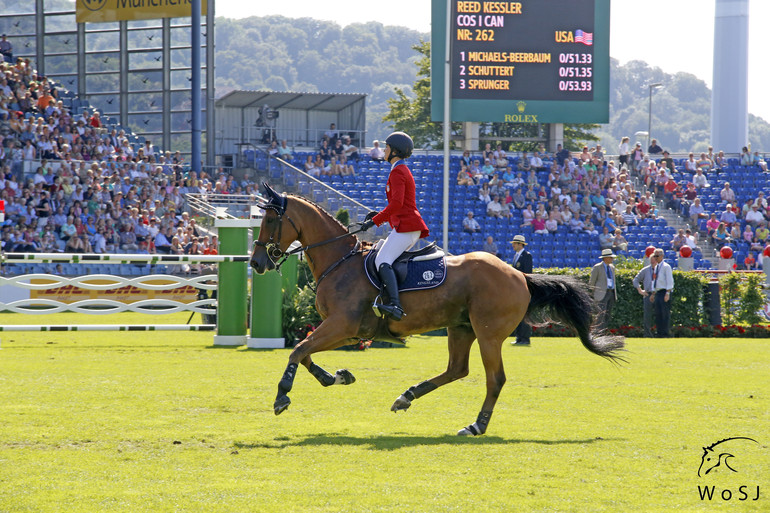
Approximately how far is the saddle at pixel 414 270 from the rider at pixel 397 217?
0.25 feet

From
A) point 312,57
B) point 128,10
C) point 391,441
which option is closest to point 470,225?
point 128,10

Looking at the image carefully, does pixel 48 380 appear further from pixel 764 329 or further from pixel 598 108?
pixel 598 108

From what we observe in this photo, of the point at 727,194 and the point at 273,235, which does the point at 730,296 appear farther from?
the point at 273,235

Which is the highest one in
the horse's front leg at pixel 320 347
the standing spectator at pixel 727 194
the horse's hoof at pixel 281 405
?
the standing spectator at pixel 727 194

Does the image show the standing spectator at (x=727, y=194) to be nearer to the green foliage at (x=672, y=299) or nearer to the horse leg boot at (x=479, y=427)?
the green foliage at (x=672, y=299)

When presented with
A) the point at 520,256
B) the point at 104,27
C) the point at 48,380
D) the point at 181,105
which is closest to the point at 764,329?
the point at 520,256

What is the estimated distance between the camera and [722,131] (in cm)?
5072

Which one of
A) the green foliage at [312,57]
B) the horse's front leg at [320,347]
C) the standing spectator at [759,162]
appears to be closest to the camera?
the horse's front leg at [320,347]

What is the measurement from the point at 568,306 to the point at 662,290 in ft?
37.1

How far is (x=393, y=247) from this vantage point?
28.1 ft

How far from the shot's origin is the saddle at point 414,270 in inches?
337

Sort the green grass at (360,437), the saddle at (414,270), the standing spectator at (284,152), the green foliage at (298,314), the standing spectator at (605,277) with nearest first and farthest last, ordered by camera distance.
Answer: the green grass at (360,437), the saddle at (414,270), the green foliage at (298,314), the standing spectator at (605,277), the standing spectator at (284,152)

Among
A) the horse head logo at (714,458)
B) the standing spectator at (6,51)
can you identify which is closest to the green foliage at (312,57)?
the standing spectator at (6,51)

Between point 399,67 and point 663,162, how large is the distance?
Result: 134 metres
